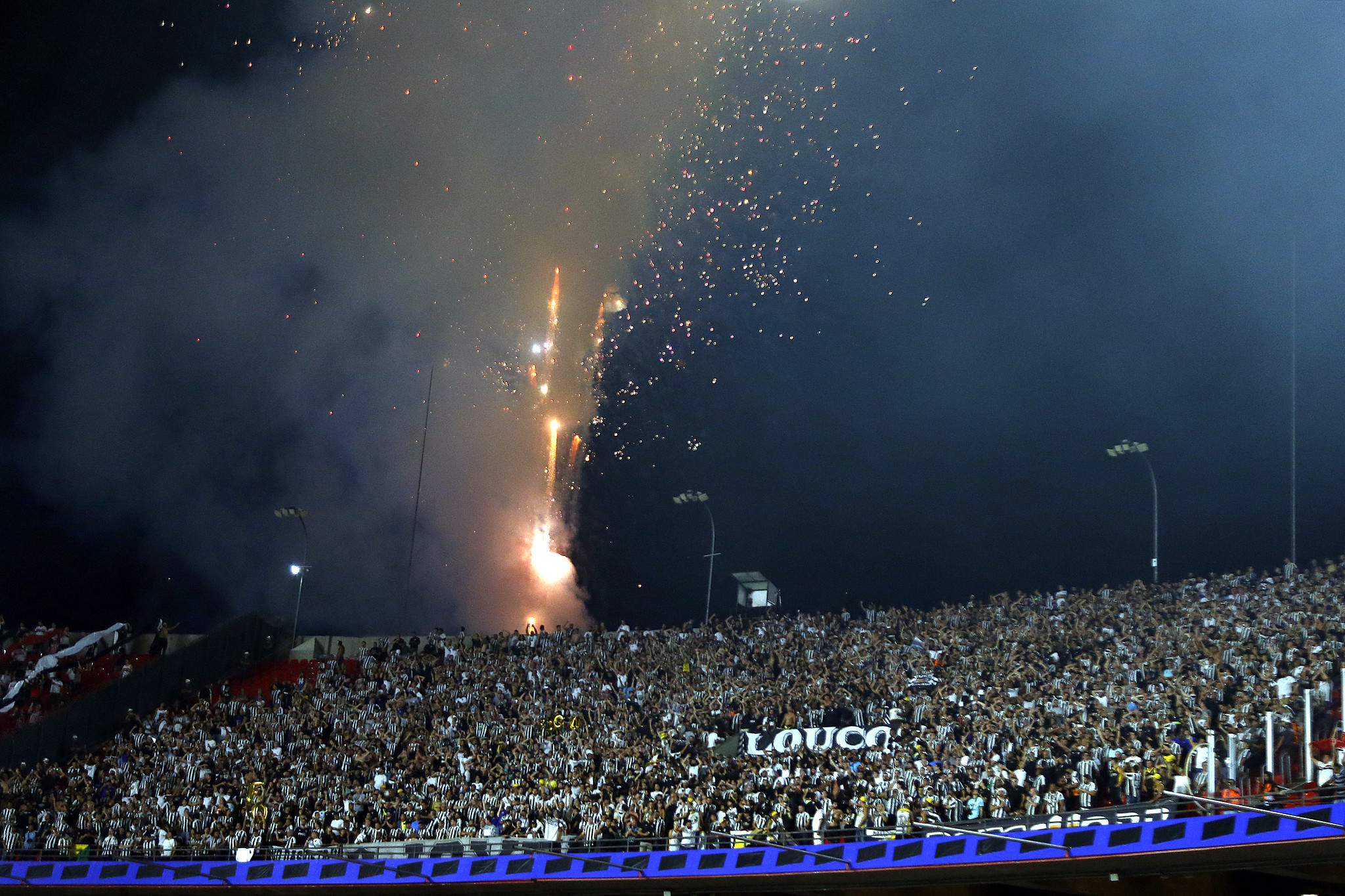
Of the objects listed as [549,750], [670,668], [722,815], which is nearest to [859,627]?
[670,668]

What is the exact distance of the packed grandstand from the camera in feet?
75.7

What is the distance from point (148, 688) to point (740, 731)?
22.5m

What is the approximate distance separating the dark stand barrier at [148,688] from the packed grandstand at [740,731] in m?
0.71

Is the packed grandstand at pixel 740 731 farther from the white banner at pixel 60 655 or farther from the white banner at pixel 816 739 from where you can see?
the white banner at pixel 60 655

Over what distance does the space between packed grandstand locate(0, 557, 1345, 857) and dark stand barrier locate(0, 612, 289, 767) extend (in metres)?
0.71

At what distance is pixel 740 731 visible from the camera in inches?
1240

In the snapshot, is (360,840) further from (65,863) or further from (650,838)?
(650,838)

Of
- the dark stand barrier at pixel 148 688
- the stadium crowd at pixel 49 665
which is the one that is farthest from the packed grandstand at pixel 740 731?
the stadium crowd at pixel 49 665

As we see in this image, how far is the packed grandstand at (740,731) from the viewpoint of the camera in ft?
75.7

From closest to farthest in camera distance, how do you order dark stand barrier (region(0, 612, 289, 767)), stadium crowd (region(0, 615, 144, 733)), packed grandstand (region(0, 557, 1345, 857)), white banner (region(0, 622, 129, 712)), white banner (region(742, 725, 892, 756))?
packed grandstand (region(0, 557, 1345, 857))
white banner (region(742, 725, 892, 756))
dark stand barrier (region(0, 612, 289, 767))
stadium crowd (region(0, 615, 144, 733))
white banner (region(0, 622, 129, 712))

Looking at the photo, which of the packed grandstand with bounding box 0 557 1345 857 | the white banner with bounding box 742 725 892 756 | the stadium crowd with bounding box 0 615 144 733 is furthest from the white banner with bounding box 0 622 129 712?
the white banner with bounding box 742 725 892 756

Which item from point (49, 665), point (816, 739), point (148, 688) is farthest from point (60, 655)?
point (816, 739)

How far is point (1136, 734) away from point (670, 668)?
1651cm

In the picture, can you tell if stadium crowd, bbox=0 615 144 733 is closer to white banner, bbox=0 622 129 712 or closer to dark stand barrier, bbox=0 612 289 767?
white banner, bbox=0 622 129 712
